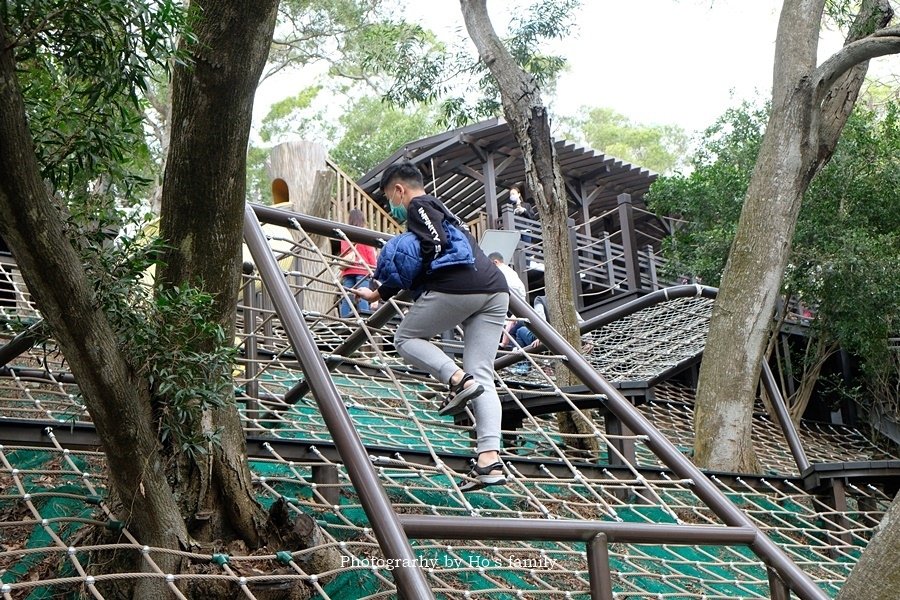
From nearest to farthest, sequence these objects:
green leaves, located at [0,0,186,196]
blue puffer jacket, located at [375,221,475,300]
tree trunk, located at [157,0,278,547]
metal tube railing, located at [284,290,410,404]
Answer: green leaves, located at [0,0,186,196]
tree trunk, located at [157,0,278,547]
blue puffer jacket, located at [375,221,475,300]
metal tube railing, located at [284,290,410,404]

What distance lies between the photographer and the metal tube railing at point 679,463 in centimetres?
270

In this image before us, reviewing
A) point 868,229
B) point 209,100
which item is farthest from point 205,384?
point 868,229

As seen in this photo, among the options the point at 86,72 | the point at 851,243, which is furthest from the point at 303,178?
the point at 86,72

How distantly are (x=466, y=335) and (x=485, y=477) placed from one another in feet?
1.74

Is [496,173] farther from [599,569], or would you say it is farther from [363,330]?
[599,569]

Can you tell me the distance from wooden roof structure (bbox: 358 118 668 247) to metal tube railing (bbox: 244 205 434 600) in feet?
24.8

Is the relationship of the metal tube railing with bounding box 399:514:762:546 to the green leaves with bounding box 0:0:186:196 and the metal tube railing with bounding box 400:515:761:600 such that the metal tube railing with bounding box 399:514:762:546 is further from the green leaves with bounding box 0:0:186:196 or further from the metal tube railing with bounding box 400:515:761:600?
the green leaves with bounding box 0:0:186:196

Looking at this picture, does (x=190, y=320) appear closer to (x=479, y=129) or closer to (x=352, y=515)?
(x=352, y=515)

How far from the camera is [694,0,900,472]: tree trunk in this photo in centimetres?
614

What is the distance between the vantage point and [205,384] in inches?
103

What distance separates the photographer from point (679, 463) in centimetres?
319

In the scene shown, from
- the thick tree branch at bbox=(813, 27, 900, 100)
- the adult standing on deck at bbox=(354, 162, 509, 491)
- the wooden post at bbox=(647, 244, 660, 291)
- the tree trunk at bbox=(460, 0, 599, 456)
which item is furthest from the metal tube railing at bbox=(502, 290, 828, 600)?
the wooden post at bbox=(647, 244, 660, 291)

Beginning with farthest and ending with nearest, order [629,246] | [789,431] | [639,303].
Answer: [629,246] → [639,303] → [789,431]

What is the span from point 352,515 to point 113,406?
141cm
